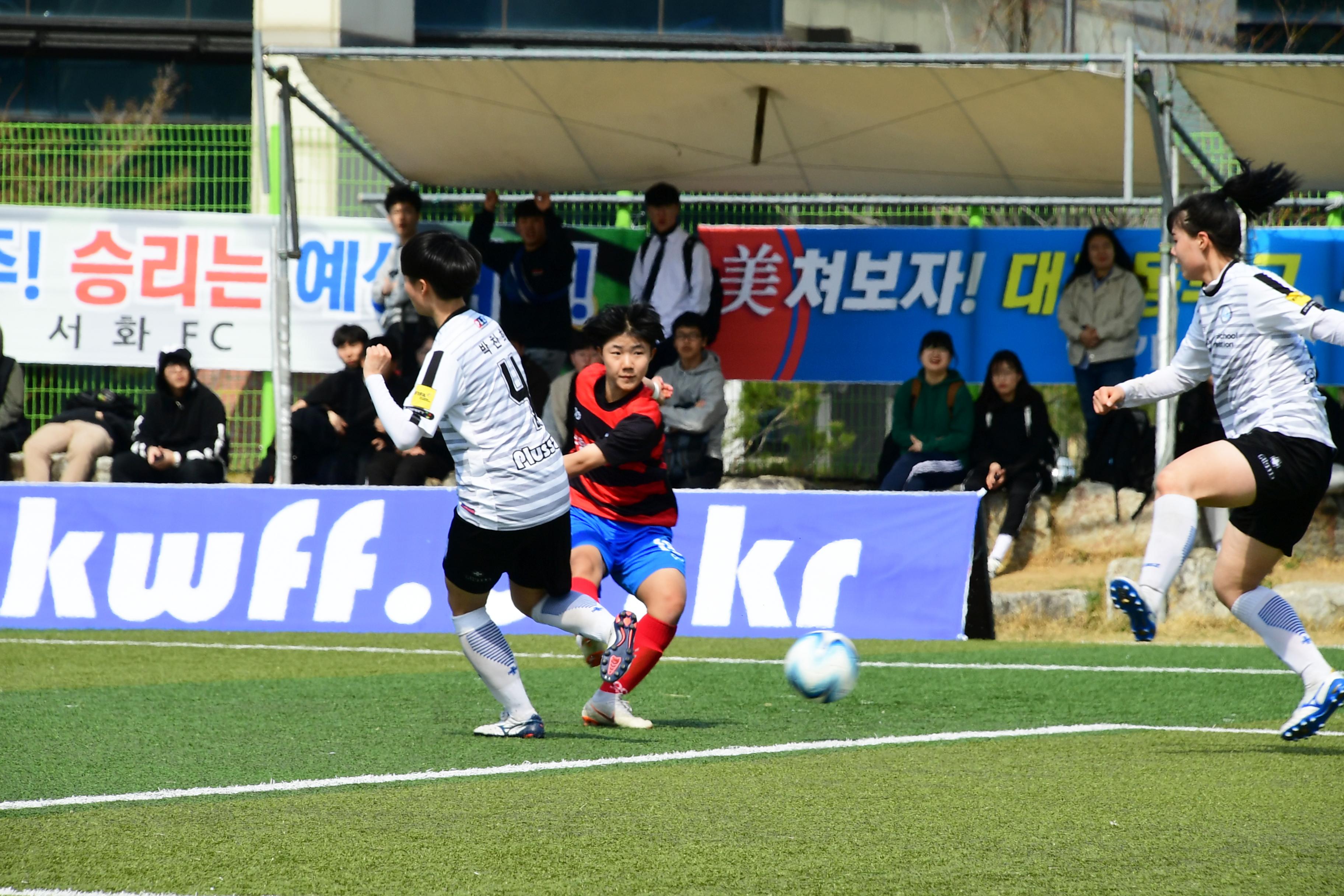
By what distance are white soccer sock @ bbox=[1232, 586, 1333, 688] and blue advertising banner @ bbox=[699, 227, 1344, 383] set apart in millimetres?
7373

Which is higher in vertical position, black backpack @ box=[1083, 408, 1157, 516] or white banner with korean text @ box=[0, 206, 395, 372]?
white banner with korean text @ box=[0, 206, 395, 372]

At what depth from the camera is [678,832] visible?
4422 mm

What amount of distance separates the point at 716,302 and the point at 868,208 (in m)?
2.27

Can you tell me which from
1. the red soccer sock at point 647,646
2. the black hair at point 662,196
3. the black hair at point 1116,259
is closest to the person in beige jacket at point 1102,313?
the black hair at point 1116,259

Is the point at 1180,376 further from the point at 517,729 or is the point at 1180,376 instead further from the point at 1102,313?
the point at 1102,313

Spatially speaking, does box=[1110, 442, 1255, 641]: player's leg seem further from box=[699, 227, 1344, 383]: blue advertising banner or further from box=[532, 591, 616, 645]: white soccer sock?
box=[699, 227, 1344, 383]: blue advertising banner

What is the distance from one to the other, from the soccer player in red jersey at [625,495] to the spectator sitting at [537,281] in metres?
6.29

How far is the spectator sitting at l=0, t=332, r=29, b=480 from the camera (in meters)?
13.1

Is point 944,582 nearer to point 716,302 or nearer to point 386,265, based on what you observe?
point 716,302

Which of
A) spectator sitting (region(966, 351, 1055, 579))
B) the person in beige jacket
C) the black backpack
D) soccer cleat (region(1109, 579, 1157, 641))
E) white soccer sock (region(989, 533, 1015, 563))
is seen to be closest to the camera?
soccer cleat (region(1109, 579, 1157, 641))

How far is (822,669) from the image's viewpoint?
6.37 m

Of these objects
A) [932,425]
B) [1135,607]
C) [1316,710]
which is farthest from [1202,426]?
[1135,607]

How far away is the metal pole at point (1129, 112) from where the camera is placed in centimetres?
1079

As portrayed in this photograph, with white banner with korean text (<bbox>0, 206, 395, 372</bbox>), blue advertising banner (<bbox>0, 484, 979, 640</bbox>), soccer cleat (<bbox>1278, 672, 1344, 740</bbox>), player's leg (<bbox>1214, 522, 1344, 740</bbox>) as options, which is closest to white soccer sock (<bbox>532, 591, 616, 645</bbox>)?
player's leg (<bbox>1214, 522, 1344, 740</bbox>)
